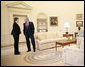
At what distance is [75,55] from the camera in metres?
3.22

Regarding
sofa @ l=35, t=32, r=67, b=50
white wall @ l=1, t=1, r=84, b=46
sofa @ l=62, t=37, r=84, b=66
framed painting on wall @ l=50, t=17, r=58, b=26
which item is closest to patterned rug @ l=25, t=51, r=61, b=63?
sofa @ l=62, t=37, r=84, b=66

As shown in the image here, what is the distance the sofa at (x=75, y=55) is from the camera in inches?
123

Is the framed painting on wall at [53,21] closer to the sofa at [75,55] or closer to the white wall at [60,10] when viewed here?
the white wall at [60,10]

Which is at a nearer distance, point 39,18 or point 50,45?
point 50,45

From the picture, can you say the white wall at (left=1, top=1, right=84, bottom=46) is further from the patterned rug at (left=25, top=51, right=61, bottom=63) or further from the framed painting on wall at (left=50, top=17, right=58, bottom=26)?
the patterned rug at (left=25, top=51, right=61, bottom=63)

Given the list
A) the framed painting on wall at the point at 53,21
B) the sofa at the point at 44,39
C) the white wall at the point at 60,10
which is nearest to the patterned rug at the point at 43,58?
the sofa at the point at 44,39

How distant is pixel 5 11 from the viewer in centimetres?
654

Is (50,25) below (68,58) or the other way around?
the other way around

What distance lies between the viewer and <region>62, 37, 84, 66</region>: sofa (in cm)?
312

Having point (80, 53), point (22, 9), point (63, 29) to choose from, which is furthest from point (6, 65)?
point (63, 29)

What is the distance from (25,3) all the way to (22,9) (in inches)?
16.6

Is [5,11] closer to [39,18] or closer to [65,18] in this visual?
[39,18]

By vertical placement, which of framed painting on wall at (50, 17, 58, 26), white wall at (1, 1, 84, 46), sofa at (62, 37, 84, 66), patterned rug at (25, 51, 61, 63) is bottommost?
patterned rug at (25, 51, 61, 63)

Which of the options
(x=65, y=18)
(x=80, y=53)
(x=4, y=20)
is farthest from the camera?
(x=65, y=18)
